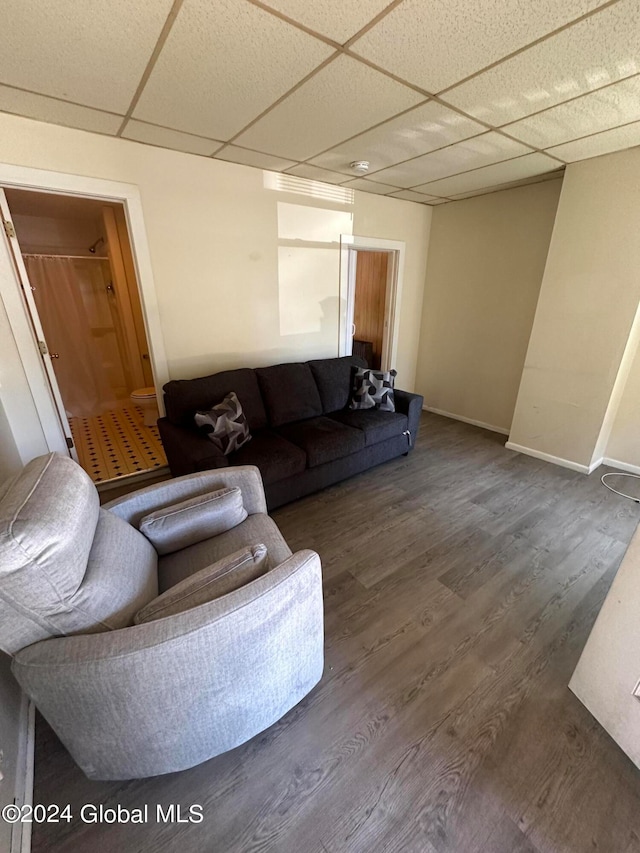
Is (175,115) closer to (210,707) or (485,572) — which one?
(210,707)

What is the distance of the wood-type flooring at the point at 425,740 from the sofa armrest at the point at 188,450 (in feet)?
2.30

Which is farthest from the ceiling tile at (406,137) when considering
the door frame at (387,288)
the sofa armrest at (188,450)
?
the sofa armrest at (188,450)

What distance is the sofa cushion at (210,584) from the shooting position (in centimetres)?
104

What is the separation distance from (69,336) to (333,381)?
3386mm

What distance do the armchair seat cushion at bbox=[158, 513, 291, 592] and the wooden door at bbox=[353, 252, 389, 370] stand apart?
3596 millimetres

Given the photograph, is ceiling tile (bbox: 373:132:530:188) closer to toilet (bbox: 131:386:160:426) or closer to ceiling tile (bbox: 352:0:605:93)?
ceiling tile (bbox: 352:0:605:93)

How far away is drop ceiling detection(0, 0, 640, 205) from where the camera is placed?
1242mm

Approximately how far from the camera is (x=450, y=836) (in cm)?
103

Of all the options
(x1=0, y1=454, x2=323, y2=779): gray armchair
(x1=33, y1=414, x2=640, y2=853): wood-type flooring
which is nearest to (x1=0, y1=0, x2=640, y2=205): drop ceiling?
(x1=0, y1=454, x2=323, y2=779): gray armchair

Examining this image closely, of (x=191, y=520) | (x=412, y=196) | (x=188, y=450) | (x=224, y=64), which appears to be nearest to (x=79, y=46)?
(x=224, y=64)

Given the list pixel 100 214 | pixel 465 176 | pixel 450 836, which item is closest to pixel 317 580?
pixel 450 836

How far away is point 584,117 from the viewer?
1.95 m

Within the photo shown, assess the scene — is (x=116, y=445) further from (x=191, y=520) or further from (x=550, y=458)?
(x=550, y=458)

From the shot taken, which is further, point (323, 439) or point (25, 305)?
point (323, 439)
